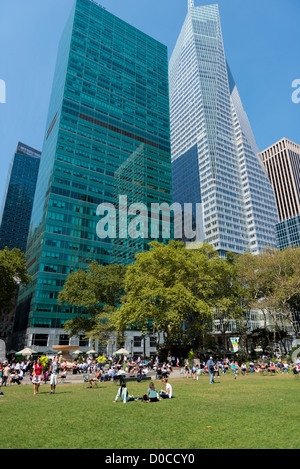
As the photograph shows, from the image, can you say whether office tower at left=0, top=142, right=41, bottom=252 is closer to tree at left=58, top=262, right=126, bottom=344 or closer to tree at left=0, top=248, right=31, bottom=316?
tree at left=0, top=248, right=31, bottom=316

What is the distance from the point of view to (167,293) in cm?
3400

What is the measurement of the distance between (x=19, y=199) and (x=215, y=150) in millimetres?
107224

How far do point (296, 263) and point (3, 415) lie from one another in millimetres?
41628

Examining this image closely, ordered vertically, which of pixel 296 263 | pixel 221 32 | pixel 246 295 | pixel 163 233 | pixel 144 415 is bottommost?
pixel 144 415

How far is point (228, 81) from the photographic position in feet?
544

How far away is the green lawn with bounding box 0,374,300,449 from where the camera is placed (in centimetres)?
705

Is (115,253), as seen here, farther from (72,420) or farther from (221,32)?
(221,32)

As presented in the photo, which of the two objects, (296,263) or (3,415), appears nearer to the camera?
(3,415)

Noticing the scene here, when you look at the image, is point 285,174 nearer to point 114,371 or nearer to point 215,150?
point 215,150

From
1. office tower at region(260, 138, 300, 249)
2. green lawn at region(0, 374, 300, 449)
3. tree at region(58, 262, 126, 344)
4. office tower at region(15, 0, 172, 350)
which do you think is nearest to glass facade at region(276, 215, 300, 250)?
office tower at region(260, 138, 300, 249)

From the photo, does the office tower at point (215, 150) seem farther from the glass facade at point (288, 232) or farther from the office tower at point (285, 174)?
the office tower at point (285, 174)

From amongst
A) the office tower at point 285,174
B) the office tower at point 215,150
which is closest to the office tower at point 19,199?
the office tower at point 215,150

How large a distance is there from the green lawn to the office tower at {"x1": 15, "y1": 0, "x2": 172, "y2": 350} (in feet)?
192

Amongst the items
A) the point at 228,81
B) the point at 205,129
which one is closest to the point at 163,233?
the point at 205,129
